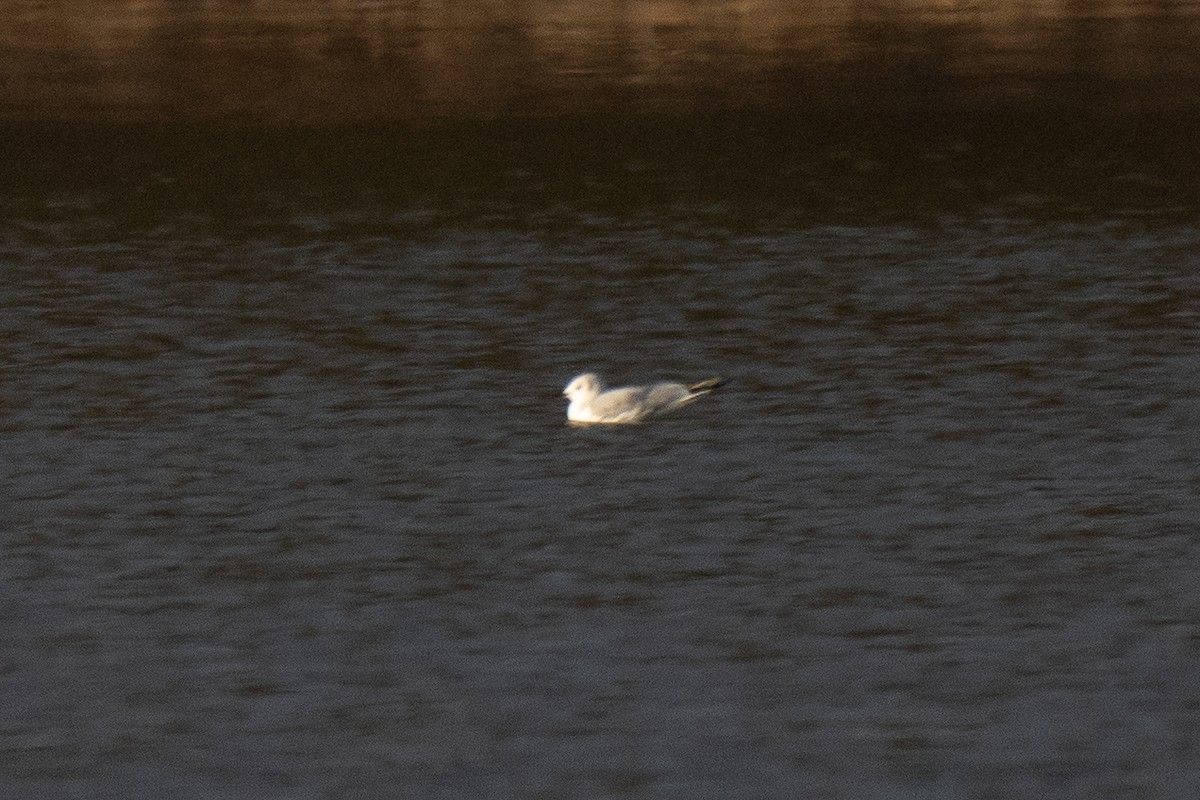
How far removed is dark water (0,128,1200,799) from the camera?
1125 centimetres

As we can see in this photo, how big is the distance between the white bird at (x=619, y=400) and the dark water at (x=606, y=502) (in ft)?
0.52

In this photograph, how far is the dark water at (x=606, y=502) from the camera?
11250mm

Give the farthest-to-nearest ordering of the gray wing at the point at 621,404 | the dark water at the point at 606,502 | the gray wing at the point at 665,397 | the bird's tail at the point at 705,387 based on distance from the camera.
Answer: the bird's tail at the point at 705,387
the gray wing at the point at 665,397
the gray wing at the point at 621,404
the dark water at the point at 606,502


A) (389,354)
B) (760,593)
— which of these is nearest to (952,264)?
(389,354)

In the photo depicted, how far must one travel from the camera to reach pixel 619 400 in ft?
56.5

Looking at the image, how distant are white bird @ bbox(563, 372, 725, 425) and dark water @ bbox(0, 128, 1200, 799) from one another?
159 millimetres

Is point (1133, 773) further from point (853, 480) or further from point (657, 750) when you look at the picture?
point (853, 480)

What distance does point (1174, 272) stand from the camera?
2212cm

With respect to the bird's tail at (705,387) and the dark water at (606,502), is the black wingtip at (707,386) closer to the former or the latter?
the bird's tail at (705,387)

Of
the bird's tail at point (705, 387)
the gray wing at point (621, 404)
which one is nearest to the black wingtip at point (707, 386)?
the bird's tail at point (705, 387)

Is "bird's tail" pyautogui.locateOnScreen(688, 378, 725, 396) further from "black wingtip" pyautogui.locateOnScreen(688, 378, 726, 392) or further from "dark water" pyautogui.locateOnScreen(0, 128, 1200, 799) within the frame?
"dark water" pyautogui.locateOnScreen(0, 128, 1200, 799)

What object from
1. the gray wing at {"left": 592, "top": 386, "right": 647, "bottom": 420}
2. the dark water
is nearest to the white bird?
the gray wing at {"left": 592, "top": 386, "right": 647, "bottom": 420}

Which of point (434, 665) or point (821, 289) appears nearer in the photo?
point (434, 665)

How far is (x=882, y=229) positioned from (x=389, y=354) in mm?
7039
